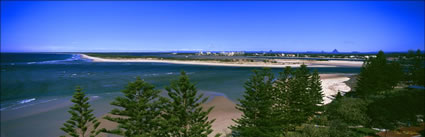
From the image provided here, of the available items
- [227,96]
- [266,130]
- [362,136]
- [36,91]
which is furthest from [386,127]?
[36,91]

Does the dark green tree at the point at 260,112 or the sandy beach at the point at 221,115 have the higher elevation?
the dark green tree at the point at 260,112

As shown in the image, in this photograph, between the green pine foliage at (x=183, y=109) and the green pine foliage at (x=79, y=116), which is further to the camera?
the green pine foliage at (x=183, y=109)

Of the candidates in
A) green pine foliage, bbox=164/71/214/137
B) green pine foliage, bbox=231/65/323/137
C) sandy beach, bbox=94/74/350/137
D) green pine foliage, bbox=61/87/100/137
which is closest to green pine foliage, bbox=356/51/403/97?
sandy beach, bbox=94/74/350/137

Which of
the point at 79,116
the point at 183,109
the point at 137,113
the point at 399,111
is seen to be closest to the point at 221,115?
the point at 183,109

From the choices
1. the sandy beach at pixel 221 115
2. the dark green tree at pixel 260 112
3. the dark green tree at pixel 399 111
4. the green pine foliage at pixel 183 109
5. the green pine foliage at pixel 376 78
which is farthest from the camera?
the green pine foliage at pixel 376 78

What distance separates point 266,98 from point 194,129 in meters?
6.37

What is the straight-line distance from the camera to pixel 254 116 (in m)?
16.3

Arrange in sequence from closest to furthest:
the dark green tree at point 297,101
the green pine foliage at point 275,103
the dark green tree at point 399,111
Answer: the green pine foliage at point 275,103
the dark green tree at point 399,111
the dark green tree at point 297,101

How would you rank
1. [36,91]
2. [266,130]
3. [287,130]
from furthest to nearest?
[36,91]
[287,130]
[266,130]

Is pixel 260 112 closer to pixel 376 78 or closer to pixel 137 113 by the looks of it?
pixel 137 113

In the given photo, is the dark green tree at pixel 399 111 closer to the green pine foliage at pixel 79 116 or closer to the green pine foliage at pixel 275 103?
the green pine foliage at pixel 275 103

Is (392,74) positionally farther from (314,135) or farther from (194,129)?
(194,129)

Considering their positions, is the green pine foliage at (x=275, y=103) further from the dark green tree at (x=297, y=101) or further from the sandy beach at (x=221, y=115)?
the sandy beach at (x=221, y=115)

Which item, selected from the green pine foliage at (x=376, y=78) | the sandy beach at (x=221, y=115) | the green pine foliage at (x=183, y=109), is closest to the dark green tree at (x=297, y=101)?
A: the sandy beach at (x=221, y=115)
